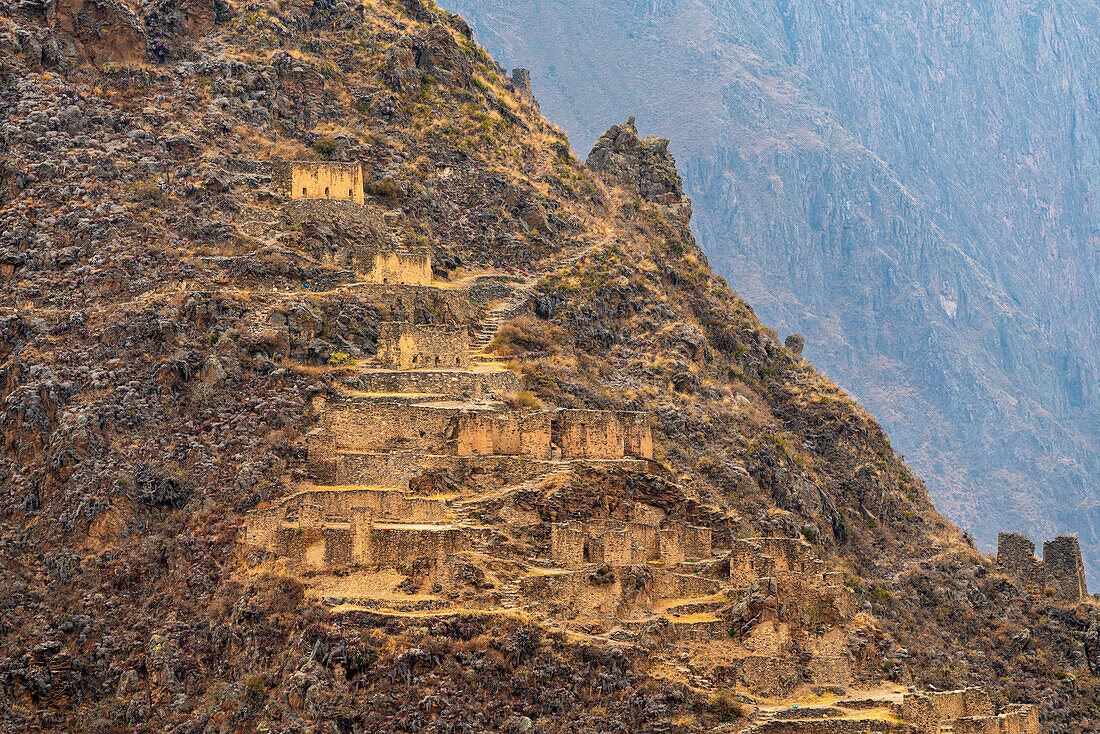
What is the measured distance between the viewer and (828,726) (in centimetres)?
4894

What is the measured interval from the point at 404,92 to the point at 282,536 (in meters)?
35.2

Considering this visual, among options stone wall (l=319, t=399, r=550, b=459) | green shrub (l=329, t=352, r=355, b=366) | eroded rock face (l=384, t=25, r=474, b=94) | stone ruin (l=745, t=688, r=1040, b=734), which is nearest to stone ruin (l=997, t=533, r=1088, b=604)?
stone ruin (l=745, t=688, r=1040, b=734)

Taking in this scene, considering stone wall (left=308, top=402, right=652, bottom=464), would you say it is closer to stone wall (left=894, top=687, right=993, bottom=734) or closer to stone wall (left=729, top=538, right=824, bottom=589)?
stone wall (left=729, top=538, right=824, bottom=589)

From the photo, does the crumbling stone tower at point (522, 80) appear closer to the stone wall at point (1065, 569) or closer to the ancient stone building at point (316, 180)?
the ancient stone building at point (316, 180)

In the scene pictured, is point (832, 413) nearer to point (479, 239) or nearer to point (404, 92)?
point (479, 239)

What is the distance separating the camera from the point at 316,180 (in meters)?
70.6

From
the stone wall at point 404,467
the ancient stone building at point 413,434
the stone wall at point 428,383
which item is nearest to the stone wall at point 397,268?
the stone wall at point 428,383

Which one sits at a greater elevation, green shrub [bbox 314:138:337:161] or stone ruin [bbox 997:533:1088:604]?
green shrub [bbox 314:138:337:161]

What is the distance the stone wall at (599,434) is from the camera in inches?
2297

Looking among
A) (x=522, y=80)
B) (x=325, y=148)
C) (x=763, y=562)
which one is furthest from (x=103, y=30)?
(x=763, y=562)

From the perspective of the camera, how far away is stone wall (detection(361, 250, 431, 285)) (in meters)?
67.7

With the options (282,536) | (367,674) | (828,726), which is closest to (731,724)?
(828,726)

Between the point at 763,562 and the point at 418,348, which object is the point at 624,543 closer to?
the point at 763,562

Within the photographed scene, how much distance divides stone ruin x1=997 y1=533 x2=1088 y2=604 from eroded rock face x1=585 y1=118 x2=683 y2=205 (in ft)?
87.9
